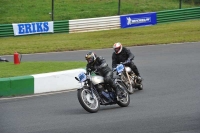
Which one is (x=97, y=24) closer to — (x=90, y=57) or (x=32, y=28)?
(x=32, y=28)

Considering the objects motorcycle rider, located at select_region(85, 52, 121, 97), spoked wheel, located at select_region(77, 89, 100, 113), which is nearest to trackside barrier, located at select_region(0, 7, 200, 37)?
motorcycle rider, located at select_region(85, 52, 121, 97)

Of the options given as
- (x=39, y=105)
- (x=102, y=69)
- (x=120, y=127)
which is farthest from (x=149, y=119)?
(x=39, y=105)

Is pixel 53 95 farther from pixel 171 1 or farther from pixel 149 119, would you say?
pixel 171 1

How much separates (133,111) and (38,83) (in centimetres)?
381

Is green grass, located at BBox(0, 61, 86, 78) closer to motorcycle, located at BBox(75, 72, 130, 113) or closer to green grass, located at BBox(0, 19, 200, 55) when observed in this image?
motorcycle, located at BBox(75, 72, 130, 113)

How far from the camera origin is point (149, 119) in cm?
1077

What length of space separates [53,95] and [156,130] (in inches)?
223

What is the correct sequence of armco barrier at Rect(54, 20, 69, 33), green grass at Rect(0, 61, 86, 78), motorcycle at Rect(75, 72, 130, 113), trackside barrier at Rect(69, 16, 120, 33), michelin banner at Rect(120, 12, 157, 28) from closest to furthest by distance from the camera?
motorcycle at Rect(75, 72, 130, 113) < green grass at Rect(0, 61, 86, 78) < armco barrier at Rect(54, 20, 69, 33) < trackside barrier at Rect(69, 16, 120, 33) < michelin banner at Rect(120, 12, 157, 28)

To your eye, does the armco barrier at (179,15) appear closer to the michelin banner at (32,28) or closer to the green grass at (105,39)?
the green grass at (105,39)

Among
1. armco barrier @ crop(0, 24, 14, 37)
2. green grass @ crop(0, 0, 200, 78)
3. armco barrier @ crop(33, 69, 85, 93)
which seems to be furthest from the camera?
armco barrier @ crop(0, 24, 14, 37)

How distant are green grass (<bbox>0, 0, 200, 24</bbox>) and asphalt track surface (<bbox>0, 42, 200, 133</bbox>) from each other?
57.2 feet

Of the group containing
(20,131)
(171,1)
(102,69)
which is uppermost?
(171,1)

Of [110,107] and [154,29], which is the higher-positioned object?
[154,29]

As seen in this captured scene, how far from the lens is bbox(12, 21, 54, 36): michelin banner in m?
31.0
